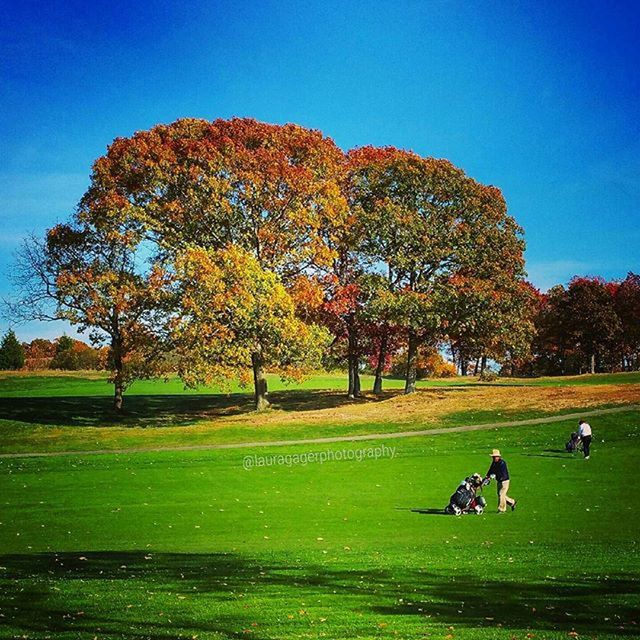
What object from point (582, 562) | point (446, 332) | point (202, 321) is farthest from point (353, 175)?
point (582, 562)

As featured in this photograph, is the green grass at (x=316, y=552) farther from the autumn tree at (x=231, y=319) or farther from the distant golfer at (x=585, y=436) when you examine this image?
the autumn tree at (x=231, y=319)

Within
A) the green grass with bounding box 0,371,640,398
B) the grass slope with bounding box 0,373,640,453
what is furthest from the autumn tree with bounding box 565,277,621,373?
the grass slope with bounding box 0,373,640,453

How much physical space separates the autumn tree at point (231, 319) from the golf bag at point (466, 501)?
94.1 feet

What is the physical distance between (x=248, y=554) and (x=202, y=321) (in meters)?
34.5

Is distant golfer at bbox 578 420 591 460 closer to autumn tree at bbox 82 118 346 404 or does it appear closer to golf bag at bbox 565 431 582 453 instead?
golf bag at bbox 565 431 582 453

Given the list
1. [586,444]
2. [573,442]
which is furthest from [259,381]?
[586,444]

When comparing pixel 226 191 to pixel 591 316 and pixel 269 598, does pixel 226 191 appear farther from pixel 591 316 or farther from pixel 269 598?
pixel 591 316

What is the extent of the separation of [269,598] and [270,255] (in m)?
41.9

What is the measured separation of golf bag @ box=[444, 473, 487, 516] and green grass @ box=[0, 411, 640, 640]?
1.32 ft

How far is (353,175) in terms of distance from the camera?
188 ft

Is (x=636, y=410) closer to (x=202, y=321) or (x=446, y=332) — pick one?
(x=446, y=332)

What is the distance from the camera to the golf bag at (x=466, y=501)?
64.8 ft

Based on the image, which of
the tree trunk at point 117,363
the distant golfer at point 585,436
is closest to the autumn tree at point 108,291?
the tree trunk at point 117,363

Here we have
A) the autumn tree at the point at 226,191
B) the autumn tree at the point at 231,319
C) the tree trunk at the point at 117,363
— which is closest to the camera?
the autumn tree at the point at 231,319
